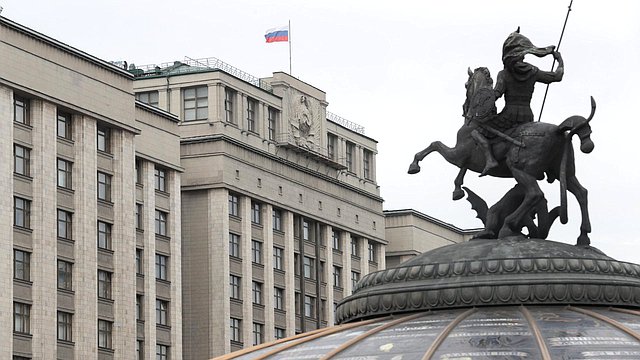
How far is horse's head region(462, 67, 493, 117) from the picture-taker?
2050 centimetres

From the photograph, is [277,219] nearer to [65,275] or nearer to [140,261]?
[140,261]

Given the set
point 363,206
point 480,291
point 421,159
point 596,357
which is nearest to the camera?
point 596,357

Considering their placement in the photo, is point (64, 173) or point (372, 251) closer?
point (64, 173)

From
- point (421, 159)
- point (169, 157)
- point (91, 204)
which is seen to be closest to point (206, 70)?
point (169, 157)

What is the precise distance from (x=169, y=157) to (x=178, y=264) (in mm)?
5020

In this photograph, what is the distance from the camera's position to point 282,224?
10450cm

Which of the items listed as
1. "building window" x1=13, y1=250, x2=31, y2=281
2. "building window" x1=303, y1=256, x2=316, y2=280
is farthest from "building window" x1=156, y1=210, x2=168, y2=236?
"building window" x1=303, y1=256, x2=316, y2=280

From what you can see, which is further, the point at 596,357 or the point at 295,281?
the point at 295,281

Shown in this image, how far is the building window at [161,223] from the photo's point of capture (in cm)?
9289

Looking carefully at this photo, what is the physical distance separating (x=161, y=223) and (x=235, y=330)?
786 centimetres

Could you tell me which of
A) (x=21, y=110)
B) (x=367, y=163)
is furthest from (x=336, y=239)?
(x=21, y=110)

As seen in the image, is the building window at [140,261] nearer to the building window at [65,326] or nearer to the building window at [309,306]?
the building window at [65,326]

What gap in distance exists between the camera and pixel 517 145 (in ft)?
66.9

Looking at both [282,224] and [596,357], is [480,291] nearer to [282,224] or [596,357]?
[596,357]
